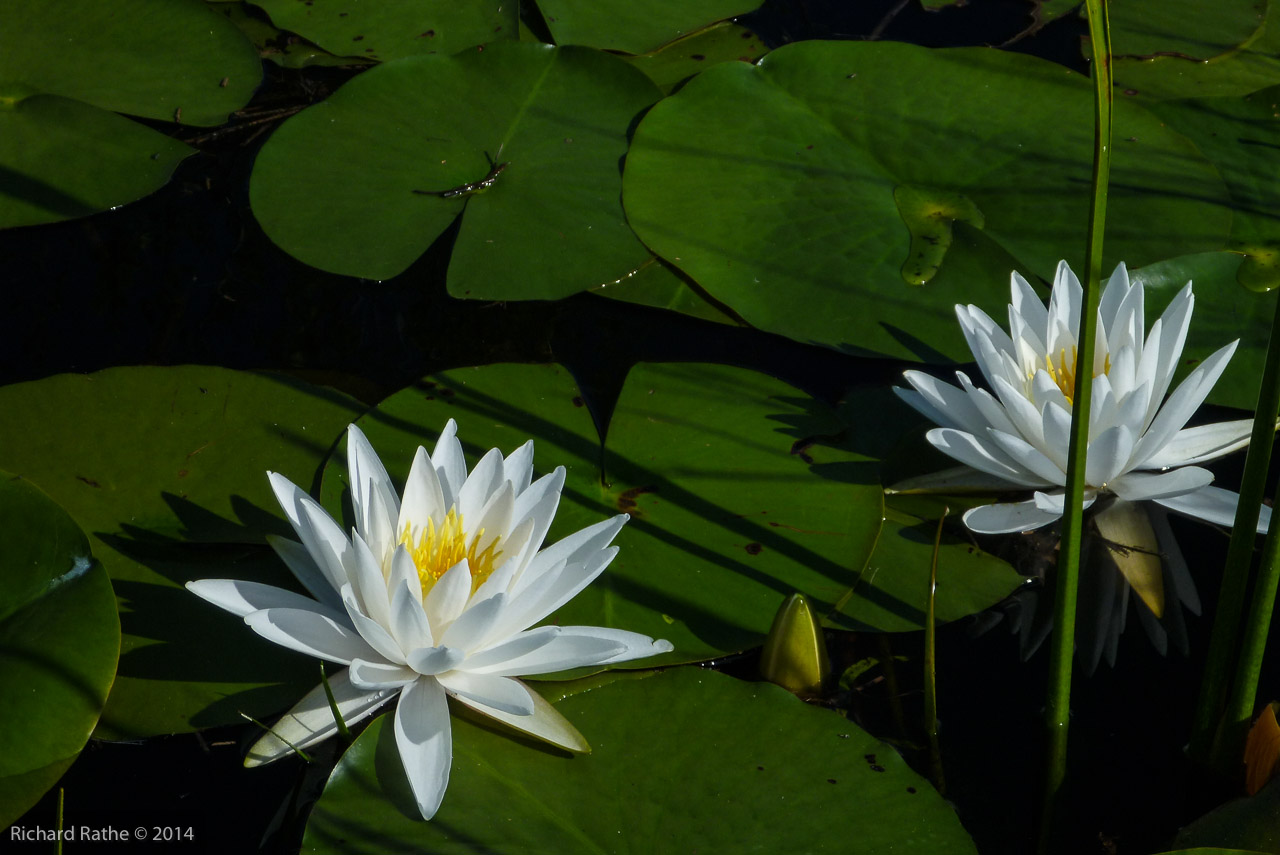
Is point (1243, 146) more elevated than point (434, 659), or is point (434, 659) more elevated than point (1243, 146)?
point (1243, 146)

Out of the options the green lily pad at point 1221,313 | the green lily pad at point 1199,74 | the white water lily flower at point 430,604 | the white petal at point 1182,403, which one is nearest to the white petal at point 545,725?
the white water lily flower at point 430,604

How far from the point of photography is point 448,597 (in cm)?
164

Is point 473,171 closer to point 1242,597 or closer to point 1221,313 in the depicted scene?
point 1221,313

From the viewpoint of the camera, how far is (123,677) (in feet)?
5.94

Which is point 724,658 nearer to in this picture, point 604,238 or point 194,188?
point 604,238

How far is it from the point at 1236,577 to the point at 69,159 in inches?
121

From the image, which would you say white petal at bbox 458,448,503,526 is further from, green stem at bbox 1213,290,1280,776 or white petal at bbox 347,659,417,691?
green stem at bbox 1213,290,1280,776

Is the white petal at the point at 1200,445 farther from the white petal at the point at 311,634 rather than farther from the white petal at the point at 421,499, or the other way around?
the white petal at the point at 311,634

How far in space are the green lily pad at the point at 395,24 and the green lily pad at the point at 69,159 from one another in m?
0.62

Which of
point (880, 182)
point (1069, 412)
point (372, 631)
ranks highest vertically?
point (880, 182)

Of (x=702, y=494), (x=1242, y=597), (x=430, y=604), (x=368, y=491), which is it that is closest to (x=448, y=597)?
(x=430, y=604)

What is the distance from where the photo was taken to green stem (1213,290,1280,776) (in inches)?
51.6

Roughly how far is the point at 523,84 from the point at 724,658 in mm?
1975

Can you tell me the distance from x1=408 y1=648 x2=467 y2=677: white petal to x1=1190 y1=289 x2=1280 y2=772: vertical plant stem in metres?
1.20
